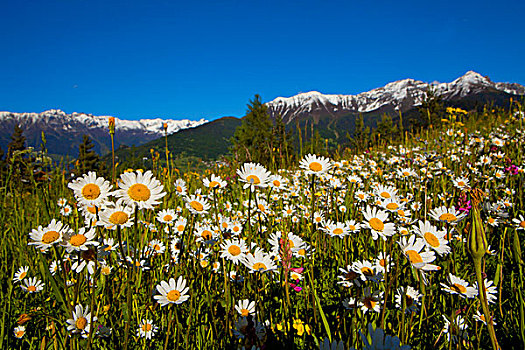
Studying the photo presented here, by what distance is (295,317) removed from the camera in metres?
1.58

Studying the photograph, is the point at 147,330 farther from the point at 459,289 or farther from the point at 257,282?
the point at 459,289

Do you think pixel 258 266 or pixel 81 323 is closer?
pixel 81 323

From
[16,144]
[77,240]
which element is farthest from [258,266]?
[16,144]

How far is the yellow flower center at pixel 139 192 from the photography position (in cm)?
115

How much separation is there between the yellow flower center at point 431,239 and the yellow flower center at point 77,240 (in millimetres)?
1598

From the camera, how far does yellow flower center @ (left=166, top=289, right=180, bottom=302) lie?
1.25 meters

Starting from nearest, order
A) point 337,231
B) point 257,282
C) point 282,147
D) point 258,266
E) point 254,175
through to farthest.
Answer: point 258,266 → point 257,282 → point 254,175 → point 337,231 → point 282,147

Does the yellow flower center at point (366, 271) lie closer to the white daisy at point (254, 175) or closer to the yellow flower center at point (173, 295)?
the white daisy at point (254, 175)

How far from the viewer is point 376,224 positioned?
144 cm

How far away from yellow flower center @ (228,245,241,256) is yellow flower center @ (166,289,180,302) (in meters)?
0.35

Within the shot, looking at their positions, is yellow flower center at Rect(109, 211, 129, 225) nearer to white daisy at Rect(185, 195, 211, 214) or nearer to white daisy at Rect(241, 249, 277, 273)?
white daisy at Rect(185, 195, 211, 214)

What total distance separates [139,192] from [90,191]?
25 cm

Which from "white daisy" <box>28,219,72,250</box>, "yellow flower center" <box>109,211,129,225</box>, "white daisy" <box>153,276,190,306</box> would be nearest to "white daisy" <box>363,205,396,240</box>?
"white daisy" <box>153,276,190,306</box>

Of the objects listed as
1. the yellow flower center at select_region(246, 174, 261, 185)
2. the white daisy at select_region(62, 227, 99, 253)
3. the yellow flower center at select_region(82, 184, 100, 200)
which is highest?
the yellow flower center at select_region(82, 184, 100, 200)
